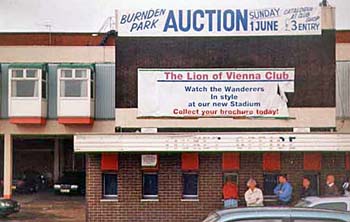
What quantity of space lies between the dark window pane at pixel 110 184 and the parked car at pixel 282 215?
55.3ft

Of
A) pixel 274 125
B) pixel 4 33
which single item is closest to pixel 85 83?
pixel 274 125

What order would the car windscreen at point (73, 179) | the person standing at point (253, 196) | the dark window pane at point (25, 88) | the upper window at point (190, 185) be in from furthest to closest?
the car windscreen at point (73, 179), the dark window pane at point (25, 88), the upper window at point (190, 185), the person standing at point (253, 196)

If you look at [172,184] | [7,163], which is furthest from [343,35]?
[172,184]

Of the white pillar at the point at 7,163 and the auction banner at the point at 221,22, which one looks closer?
the auction banner at the point at 221,22

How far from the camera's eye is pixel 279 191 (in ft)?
71.9

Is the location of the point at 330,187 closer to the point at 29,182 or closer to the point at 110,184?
the point at 110,184

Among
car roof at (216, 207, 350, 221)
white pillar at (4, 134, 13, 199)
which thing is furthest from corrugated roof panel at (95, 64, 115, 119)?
car roof at (216, 207, 350, 221)

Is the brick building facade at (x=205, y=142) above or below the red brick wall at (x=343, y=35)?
below

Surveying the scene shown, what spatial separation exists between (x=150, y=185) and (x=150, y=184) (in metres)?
0.03

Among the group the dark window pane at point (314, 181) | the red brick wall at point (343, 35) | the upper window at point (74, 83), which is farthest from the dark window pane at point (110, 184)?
the red brick wall at point (343, 35)

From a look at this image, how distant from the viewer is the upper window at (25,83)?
3631 centimetres

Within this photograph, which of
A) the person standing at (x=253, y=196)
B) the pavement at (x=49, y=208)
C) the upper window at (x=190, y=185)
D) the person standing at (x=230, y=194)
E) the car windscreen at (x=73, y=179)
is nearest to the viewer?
the person standing at (x=253, y=196)

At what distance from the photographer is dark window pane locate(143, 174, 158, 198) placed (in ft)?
76.9

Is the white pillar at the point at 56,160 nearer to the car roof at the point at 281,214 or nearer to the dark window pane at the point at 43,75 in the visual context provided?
the dark window pane at the point at 43,75
